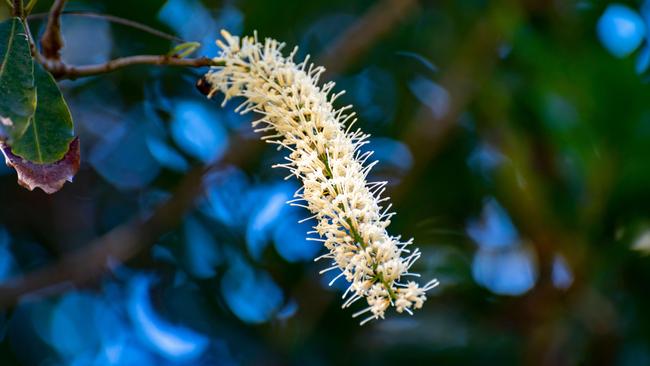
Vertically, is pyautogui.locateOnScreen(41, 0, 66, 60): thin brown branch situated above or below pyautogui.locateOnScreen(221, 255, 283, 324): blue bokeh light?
above

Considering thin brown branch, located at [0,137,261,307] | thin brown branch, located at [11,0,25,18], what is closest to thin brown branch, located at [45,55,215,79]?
thin brown branch, located at [11,0,25,18]

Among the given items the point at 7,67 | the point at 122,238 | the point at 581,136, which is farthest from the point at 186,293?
the point at 7,67

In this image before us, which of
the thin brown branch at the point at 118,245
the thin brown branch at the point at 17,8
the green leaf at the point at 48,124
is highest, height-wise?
the thin brown branch at the point at 17,8

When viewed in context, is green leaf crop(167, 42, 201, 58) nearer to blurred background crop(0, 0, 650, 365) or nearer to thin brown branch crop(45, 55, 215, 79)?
thin brown branch crop(45, 55, 215, 79)

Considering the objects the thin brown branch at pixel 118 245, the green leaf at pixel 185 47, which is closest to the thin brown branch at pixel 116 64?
the green leaf at pixel 185 47

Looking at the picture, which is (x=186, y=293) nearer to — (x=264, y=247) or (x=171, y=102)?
(x=264, y=247)

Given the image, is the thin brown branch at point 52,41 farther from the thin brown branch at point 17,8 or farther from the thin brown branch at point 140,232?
the thin brown branch at point 140,232
